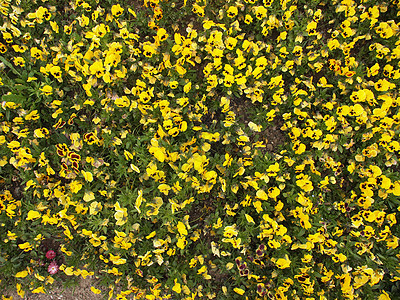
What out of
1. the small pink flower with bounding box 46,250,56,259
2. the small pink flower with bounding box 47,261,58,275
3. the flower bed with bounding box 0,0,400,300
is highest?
the flower bed with bounding box 0,0,400,300

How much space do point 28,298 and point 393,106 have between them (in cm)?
565

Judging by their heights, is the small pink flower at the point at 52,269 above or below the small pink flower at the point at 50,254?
below

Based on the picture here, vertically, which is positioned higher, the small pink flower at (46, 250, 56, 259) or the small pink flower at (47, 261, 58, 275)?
the small pink flower at (46, 250, 56, 259)

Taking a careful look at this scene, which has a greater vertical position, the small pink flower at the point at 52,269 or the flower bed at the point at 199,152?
the flower bed at the point at 199,152

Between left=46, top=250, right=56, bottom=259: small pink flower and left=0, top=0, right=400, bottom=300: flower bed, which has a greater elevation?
left=0, top=0, right=400, bottom=300: flower bed

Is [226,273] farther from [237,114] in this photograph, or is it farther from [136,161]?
[237,114]

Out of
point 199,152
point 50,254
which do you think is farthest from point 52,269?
point 199,152

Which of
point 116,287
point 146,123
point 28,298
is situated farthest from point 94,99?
point 28,298

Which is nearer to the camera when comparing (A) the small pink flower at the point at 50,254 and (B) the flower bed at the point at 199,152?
(B) the flower bed at the point at 199,152

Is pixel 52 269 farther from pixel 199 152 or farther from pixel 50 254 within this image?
pixel 199 152

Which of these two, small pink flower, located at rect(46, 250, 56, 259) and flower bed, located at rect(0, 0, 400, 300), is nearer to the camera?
flower bed, located at rect(0, 0, 400, 300)

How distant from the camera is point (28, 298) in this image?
13.4ft

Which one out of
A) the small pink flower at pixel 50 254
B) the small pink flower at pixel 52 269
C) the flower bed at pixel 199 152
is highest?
the flower bed at pixel 199 152

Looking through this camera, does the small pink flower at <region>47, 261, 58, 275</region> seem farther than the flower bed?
Yes
